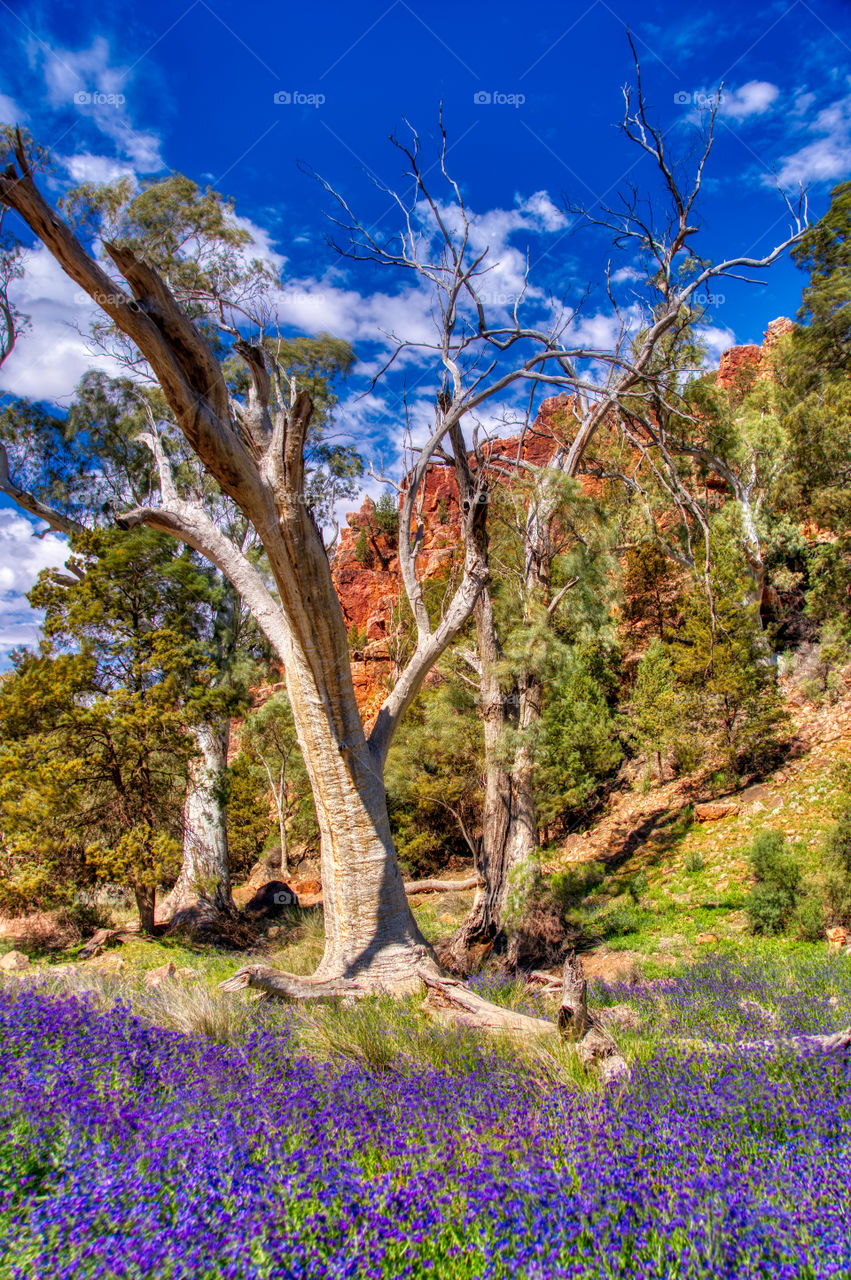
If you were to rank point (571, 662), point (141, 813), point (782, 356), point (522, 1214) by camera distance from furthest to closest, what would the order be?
point (782, 356) → point (141, 813) → point (571, 662) → point (522, 1214)

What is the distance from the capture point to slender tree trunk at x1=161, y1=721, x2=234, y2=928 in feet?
34.0

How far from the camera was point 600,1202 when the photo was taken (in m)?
1.71

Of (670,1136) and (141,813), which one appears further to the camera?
(141,813)

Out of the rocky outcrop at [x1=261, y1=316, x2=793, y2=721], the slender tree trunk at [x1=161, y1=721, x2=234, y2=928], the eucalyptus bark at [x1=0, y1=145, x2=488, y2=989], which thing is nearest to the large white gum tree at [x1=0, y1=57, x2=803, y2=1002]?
the eucalyptus bark at [x1=0, y1=145, x2=488, y2=989]

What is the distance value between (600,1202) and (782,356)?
829 inches

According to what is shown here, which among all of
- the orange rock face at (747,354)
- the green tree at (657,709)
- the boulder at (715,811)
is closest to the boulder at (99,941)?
the boulder at (715,811)

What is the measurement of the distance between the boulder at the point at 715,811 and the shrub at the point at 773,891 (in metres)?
3.81

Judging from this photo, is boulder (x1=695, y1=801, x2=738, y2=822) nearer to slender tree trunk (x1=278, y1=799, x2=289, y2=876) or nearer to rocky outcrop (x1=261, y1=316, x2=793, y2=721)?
slender tree trunk (x1=278, y1=799, x2=289, y2=876)

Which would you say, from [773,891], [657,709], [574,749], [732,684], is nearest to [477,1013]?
[773,891]

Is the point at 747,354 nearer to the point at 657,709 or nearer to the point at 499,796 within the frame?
the point at 657,709

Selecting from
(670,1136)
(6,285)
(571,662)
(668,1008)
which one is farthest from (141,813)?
(6,285)

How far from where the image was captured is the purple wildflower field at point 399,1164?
4.89ft

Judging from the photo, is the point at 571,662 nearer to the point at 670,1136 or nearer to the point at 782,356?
the point at 670,1136

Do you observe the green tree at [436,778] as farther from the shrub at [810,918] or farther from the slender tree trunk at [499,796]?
the shrub at [810,918]
